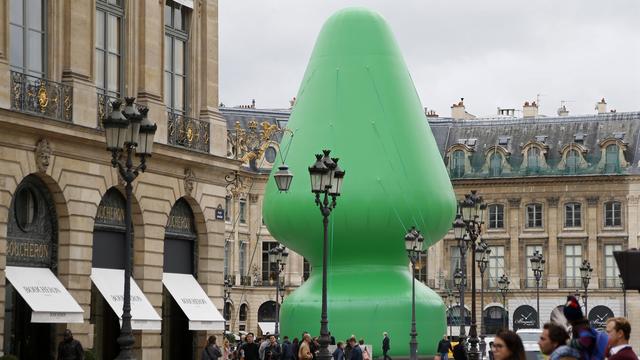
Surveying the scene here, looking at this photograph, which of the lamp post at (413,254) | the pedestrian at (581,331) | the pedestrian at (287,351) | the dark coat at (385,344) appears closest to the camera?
the pedestrian at (581,331)

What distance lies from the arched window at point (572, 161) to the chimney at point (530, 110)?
427cm

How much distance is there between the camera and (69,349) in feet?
72.5

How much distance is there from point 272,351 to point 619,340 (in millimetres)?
24012

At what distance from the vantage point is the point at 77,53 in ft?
81.4

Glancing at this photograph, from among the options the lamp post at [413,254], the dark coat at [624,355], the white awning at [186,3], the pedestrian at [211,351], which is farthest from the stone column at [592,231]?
the dark coat at [624,355]

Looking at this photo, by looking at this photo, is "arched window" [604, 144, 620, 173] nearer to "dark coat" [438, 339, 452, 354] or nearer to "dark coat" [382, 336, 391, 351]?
"dark coat" [382, 336, 391, 351]

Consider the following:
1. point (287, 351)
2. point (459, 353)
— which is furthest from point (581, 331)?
point (287, 351)

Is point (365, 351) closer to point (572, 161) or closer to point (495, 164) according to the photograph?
point (572, 161)

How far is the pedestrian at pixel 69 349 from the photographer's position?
22.1 metres

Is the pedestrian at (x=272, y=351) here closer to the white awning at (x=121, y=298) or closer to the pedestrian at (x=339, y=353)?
the pedestrian at (x=339, y=353)

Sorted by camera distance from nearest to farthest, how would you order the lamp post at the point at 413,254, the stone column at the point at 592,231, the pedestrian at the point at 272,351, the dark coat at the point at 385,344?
1. the pedestrian at the point at 272,351
2. the lamp post at the point at 413,254
3. the dark coat at the point at 385,344
4. the stone column at the point at 592,231

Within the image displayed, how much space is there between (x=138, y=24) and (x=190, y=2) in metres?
2.23

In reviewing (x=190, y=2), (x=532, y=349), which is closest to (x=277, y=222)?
(x=532, y=349)

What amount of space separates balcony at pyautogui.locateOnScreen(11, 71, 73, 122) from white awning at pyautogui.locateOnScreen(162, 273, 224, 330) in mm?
4682
